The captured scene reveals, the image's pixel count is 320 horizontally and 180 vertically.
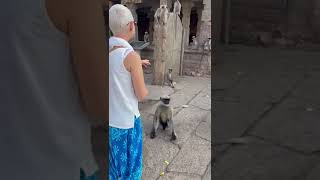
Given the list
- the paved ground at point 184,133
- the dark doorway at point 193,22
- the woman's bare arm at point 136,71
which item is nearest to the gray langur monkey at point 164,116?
the paved ground at point 184,133

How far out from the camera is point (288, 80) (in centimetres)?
149

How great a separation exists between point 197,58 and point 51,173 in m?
0.57

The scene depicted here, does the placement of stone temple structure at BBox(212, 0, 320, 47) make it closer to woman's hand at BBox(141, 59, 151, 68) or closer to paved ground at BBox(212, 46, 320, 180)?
paved ground at BBox(212, 46, 320, 180)

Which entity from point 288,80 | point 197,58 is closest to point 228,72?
point 197,58

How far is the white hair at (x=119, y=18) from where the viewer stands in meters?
1.02

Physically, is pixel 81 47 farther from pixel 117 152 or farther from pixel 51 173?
pixel 117 152

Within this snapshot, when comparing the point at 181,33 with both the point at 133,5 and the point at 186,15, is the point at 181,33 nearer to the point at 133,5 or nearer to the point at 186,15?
the point at 186,15

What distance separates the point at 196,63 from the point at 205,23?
0.14m

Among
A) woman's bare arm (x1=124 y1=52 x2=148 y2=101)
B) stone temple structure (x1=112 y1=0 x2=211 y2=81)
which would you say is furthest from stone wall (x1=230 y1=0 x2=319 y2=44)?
woman's bare arm (x1=124 y1=52 x2=148 y2=101)

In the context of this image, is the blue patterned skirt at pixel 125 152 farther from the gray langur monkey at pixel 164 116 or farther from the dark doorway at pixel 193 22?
the dark doorway at pixel 193 22

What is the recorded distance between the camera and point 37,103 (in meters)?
0.83

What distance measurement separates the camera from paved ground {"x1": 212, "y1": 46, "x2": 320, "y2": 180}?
1274 mm

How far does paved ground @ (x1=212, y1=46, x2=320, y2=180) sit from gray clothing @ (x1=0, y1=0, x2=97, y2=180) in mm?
494

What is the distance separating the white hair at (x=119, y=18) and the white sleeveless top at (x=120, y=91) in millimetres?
30
